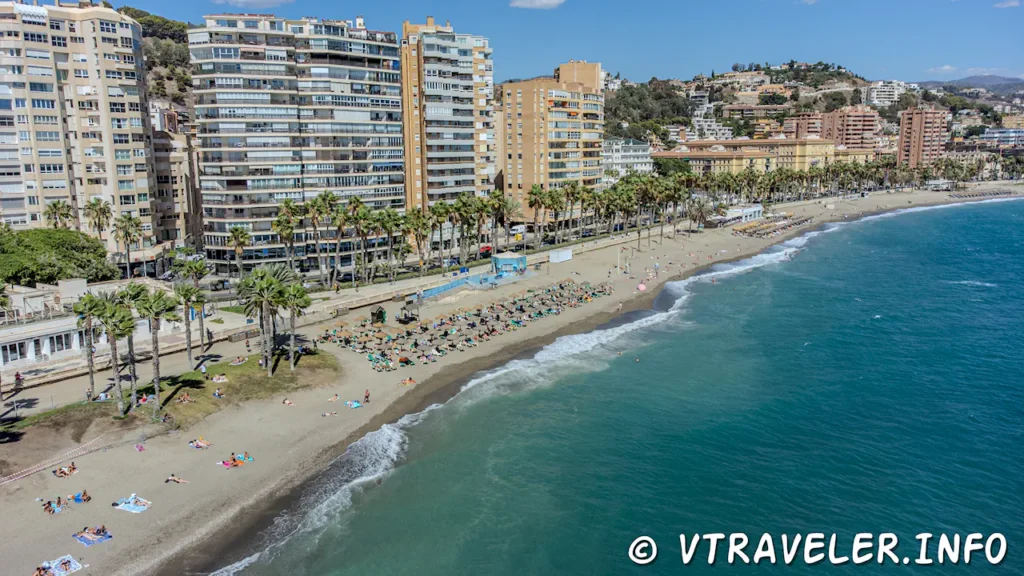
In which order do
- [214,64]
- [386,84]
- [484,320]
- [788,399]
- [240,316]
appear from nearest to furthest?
1. [788,399]
2. [240,316]
3. [484,320]
4. [214,64]
5. [386,84]

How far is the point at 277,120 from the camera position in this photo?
91375 mm

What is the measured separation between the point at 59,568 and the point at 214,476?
402 inches

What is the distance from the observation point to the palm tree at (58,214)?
288 feet

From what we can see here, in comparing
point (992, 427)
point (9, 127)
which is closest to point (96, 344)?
point (9, 127)

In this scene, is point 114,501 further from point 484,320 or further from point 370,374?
point 484,320

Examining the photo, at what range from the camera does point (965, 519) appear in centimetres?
4138

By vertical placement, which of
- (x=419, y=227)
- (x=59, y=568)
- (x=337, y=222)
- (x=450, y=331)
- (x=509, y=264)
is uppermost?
(x=337, y=222)

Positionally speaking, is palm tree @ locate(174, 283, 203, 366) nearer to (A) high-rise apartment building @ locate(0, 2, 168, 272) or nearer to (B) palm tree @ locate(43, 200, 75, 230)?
(B) palm tree @ locate(43, 200, 75, 230)

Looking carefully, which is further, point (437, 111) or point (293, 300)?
point (437, 111)

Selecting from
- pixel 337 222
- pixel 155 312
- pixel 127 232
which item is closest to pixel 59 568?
pixel 155 312

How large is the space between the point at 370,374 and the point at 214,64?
166ft

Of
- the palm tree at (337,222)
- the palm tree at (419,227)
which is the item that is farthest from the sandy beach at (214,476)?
the palm tree at (419,227)

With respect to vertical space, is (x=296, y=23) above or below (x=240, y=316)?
above

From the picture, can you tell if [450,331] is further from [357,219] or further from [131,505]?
[131,505]
